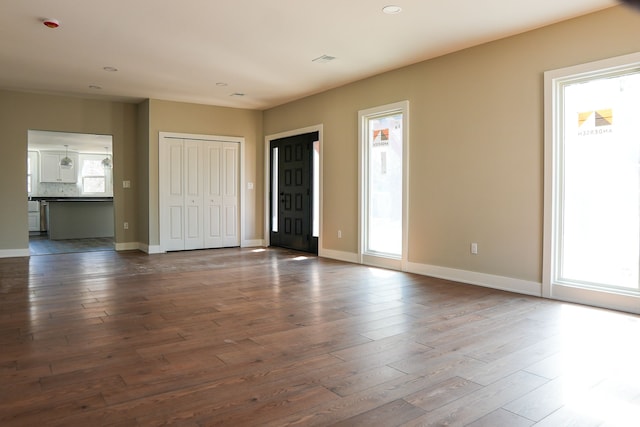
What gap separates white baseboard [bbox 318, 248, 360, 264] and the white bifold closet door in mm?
2245

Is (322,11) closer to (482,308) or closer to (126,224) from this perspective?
(482,308)

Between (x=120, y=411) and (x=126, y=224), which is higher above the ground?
(x=126, y=224)

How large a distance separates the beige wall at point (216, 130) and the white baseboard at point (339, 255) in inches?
83.4

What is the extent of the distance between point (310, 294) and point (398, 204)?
222 cm

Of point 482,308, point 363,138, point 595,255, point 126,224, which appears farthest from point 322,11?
point 126,224

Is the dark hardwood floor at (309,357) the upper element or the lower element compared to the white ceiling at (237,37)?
lower

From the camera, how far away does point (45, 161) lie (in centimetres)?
1323

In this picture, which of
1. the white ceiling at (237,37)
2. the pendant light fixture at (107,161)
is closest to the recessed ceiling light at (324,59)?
the white ceiling at (237,37)

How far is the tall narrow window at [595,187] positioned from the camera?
155 inches

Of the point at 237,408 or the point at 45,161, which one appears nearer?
the point at 237,408

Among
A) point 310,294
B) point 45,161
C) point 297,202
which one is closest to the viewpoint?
point 310,294

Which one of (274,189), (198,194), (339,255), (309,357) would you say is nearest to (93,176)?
(198,194)

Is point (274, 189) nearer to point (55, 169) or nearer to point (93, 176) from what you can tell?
point (93, 176)

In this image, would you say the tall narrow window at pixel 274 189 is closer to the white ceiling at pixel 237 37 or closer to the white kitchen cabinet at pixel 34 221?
the white ceiling at pixel 237 37
